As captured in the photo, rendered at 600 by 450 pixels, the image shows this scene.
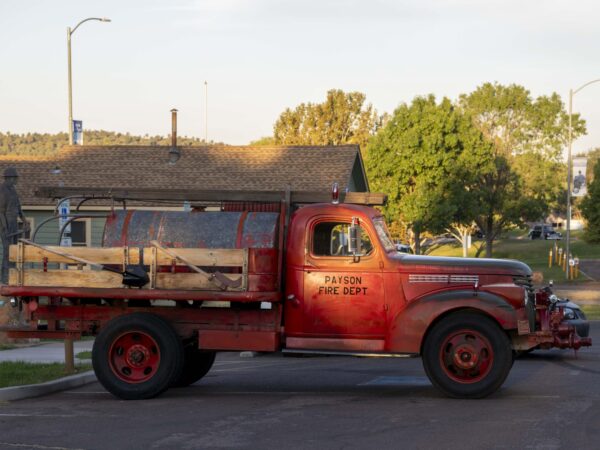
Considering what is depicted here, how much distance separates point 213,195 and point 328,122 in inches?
2632

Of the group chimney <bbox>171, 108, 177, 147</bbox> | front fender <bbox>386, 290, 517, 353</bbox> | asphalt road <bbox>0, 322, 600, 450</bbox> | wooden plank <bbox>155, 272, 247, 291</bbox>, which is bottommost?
asphalt road <bbox>0, 322, 600, 450</bbox>

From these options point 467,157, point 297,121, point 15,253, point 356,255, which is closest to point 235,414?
point 356,255

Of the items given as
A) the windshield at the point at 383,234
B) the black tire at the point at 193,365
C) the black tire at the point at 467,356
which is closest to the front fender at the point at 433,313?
the black tire at the point at 467,356

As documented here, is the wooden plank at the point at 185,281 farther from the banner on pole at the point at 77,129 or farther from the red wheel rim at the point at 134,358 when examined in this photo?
the banner on pole at the point at 77,129

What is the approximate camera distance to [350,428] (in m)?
10.0

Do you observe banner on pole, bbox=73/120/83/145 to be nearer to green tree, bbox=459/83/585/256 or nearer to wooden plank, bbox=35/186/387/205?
wooden plank, bbox=35/186/387/205

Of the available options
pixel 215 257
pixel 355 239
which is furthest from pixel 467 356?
pixel 215 257

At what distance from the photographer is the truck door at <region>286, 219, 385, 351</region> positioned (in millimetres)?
12477

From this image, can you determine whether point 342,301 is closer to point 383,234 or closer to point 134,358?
point 383,234

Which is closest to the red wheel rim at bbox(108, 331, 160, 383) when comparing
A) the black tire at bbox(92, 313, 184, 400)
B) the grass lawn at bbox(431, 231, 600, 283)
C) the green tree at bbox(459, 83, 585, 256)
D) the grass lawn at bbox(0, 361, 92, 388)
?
the black tire at bbox(92, 313, 184, 400)

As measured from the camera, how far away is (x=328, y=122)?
79438mm

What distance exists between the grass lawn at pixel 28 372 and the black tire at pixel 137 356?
1389mm

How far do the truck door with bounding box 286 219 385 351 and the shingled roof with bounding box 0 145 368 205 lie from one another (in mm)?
20582

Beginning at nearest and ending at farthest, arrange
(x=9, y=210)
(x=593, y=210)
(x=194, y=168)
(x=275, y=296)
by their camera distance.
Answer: (x=275, y=296), (x=9, y=210), (x=194, y=168), (x=593, y=210)
